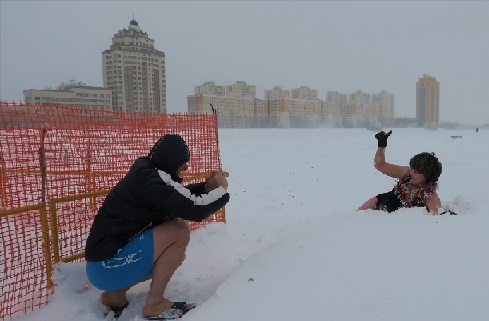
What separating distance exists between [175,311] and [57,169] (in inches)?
98.6

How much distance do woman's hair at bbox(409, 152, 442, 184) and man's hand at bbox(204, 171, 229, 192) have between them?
211 cm

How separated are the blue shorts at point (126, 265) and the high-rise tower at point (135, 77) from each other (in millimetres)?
44311

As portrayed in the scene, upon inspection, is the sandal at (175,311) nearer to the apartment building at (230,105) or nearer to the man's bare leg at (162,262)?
the man's bare leg at (162,262)

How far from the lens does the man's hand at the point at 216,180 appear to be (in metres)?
3.04

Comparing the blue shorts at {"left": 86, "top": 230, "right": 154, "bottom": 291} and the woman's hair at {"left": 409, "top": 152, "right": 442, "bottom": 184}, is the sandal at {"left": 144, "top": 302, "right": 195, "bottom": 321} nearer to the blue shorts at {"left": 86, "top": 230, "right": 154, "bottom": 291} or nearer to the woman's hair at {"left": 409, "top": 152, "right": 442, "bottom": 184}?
the blue shorts at {"left": 86, "top": 230, "right": 154, "bottom": 291}

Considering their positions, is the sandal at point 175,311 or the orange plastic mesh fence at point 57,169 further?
the orange plastic mesh fence at point 57,169

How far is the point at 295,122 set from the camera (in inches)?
2675

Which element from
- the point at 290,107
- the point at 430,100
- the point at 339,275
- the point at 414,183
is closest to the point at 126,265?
the point at 339,275

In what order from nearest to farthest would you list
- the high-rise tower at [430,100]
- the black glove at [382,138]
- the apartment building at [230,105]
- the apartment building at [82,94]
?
1. the black glove at [382,138]
2. the apartment building at [82,94]
3. the apartment building at [230,105]
4. the high-rise tower at [430,100]

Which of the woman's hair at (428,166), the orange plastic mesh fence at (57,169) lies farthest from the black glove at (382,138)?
the orange plastic mesh fence at (57,169)

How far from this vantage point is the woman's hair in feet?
12.3

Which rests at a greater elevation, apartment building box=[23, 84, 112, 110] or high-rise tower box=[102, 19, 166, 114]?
high-rise tower box=[102, 19, 166, 114]

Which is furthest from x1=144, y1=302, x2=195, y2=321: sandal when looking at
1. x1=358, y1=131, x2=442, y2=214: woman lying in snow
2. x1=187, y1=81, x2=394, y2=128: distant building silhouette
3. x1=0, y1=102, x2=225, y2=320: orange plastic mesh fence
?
x1=187, y1=81, x2=394, y2=128: distant building silhouette

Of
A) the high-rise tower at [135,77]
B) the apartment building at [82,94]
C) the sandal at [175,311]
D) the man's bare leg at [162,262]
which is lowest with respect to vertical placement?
the sandal at [175,311]
